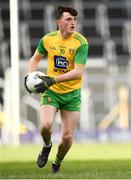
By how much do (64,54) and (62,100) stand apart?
635mm

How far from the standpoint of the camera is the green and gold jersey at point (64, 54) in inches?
406

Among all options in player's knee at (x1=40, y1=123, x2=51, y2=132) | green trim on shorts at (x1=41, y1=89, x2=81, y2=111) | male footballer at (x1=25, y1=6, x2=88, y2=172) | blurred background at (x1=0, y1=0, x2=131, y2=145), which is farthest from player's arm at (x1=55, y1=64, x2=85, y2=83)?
blurred background at (x1=0, y1=0, x2=131, y2=145)

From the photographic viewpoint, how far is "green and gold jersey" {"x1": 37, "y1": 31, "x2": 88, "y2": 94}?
406 inches

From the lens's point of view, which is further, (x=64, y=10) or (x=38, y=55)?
(x=38, y=55)

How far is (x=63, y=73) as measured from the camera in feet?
33.9

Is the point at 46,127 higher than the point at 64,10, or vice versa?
the point at 64,10

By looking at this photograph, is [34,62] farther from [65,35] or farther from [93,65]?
[93,65]

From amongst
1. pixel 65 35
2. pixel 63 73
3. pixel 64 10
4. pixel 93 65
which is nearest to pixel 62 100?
pixel 63 73

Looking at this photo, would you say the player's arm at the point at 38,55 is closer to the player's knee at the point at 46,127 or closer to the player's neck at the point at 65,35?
the player's neck at the point at 65,35

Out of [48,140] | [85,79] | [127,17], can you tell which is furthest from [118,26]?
[48,140]

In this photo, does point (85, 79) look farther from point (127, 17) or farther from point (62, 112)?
point (62, 112)

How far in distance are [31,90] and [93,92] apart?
1981 cm

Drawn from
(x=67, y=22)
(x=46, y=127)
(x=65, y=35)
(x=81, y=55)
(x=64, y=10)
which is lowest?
(x=46, y=127)

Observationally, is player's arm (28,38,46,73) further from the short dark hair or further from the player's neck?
the short dark hair
